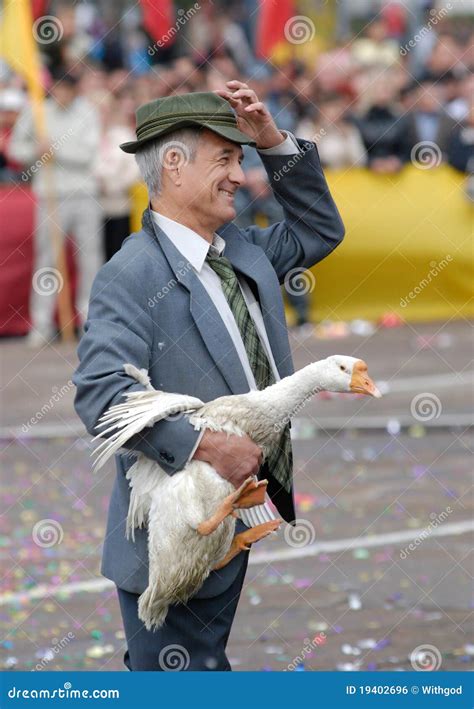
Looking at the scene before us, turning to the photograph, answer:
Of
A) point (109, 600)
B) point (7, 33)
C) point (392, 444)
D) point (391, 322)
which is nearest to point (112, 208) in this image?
point (7, 33)

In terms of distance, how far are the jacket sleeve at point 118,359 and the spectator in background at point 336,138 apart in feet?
38.8

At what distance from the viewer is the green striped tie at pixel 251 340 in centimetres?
463

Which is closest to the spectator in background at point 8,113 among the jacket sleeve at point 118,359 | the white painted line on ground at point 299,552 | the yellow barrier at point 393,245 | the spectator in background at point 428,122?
the yellow barrier at point 393,245

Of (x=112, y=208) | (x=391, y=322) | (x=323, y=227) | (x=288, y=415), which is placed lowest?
(x=391, y=322)

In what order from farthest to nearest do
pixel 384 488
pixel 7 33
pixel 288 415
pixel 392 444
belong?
pixel 7 33 < pixel 392 444 < pixel 384 488 < pixel 288 415

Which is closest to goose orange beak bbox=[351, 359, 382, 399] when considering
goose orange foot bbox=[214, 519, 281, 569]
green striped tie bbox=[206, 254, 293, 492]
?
green striped tie bbox=[206, 254, 293, 492]

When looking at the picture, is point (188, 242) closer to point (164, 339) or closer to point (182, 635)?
point (164, 339)

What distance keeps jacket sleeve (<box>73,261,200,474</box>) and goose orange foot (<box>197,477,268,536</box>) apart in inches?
7.3

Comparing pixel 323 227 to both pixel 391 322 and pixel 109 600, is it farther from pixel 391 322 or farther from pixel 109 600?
pixel 391 322

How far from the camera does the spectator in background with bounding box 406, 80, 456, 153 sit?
55.4 ft

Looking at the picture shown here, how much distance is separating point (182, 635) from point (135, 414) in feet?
2.76

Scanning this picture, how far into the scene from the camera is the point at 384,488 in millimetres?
9664

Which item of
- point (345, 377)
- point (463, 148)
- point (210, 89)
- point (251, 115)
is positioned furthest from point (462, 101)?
point (345, 377)

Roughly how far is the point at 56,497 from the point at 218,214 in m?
5.46
